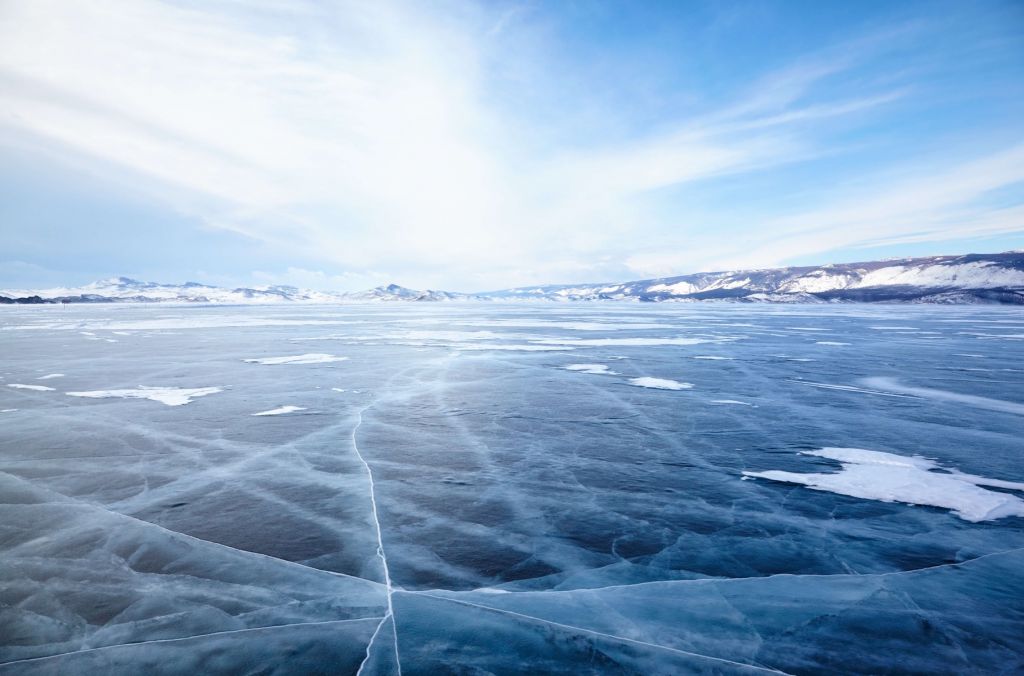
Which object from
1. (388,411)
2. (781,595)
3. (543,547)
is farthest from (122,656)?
(388,411)

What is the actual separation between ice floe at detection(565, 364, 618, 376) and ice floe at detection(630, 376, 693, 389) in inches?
41.7

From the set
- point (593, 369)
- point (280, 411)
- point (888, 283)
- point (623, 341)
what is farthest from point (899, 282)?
point (280, 411)

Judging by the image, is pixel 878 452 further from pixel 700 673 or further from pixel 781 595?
pixel 700 673

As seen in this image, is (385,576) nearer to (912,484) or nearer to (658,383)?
(912,484)

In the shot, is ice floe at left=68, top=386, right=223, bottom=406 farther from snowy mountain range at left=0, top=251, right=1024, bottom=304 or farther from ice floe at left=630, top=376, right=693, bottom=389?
snowy mountain range at left=0, top=251, right=1024, bottom=304

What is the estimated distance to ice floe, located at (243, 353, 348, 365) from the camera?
1473 cm

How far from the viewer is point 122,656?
2.87 meters

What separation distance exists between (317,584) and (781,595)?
330 centimetres

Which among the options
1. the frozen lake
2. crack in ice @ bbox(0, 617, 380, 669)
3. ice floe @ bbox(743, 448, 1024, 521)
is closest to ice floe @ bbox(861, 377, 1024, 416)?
the frozen lake

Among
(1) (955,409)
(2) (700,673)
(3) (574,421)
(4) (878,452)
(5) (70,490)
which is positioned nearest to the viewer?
(2) (700,673)

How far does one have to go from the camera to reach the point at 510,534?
14.2ft

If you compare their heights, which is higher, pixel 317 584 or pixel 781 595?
pixel 317 584

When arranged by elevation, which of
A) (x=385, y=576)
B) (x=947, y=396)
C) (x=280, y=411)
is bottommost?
(x=947, y=396)

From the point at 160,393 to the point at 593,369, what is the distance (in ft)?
32.9
